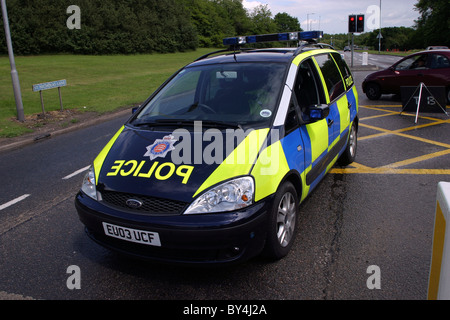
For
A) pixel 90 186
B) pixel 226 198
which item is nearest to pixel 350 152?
pixel 226 198

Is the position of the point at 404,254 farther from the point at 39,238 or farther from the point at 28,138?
the point at 28,138

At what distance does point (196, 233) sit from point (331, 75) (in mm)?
3233

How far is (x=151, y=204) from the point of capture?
112 inches

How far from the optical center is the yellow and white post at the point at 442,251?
5.92ft

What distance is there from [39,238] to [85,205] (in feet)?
3.84

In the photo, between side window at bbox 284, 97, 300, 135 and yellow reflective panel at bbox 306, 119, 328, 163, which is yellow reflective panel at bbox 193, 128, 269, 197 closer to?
side window at bbox 284, 97, 300, 135

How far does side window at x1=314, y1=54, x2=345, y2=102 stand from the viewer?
477 centimetres

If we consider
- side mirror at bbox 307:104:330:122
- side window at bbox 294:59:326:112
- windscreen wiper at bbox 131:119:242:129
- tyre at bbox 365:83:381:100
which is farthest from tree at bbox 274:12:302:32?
windscreen wiper at bbox 131:119:242:129

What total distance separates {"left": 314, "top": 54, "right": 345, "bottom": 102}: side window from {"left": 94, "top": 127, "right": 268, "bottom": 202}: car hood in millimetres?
1842

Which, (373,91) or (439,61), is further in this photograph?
(373,91)

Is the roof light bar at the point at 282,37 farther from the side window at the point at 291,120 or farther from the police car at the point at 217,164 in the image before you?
the side window at the point at 291,120

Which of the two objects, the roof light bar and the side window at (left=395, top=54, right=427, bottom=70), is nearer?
the roof light bar

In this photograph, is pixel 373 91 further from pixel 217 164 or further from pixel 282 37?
pixel 217 164
